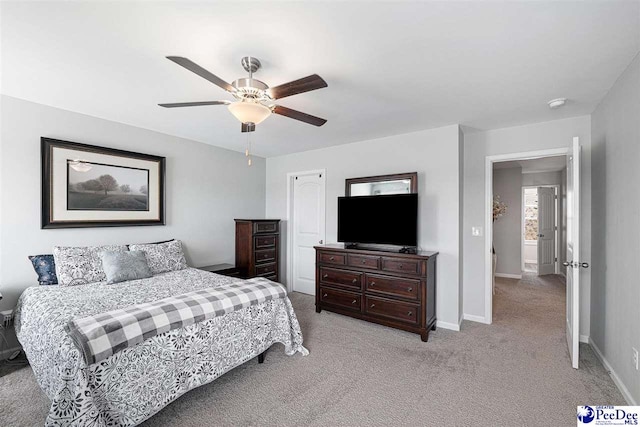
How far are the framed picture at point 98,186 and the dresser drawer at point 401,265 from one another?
2963mm

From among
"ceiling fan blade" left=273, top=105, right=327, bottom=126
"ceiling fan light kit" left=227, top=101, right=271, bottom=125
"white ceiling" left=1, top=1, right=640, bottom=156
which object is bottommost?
"ceiling fan light kit" left=227, top=101, right=271, bottom=125

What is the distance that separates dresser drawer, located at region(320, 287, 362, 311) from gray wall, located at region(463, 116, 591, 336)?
4.85 ft

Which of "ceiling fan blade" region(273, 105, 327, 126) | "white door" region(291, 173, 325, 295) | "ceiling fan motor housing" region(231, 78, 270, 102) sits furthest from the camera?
"white door" region(291, 173, 325, 295)

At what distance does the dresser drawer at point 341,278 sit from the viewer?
356 centimetres

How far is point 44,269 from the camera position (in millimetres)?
2719

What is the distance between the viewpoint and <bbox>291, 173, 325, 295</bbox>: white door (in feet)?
15.4

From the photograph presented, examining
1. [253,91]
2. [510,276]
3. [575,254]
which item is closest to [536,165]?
[510,276]

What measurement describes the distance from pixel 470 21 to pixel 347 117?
Answer: 1654 mm

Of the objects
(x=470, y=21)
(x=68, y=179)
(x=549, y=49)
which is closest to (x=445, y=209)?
(x=549, y=49)

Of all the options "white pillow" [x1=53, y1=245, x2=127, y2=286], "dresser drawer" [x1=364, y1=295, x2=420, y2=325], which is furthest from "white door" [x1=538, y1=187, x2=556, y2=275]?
"white pillow" [x1=53, y1=245, x2=127, y2=286]

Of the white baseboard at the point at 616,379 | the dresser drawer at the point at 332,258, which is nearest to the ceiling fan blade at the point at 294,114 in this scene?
the dresser drawer at the point at 332,258

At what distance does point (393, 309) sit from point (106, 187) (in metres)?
3.62

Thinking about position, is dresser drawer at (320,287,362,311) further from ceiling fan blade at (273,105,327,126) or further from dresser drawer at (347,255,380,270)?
ceiling fan blade at (273,105,327,126)

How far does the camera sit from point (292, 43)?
179cm
